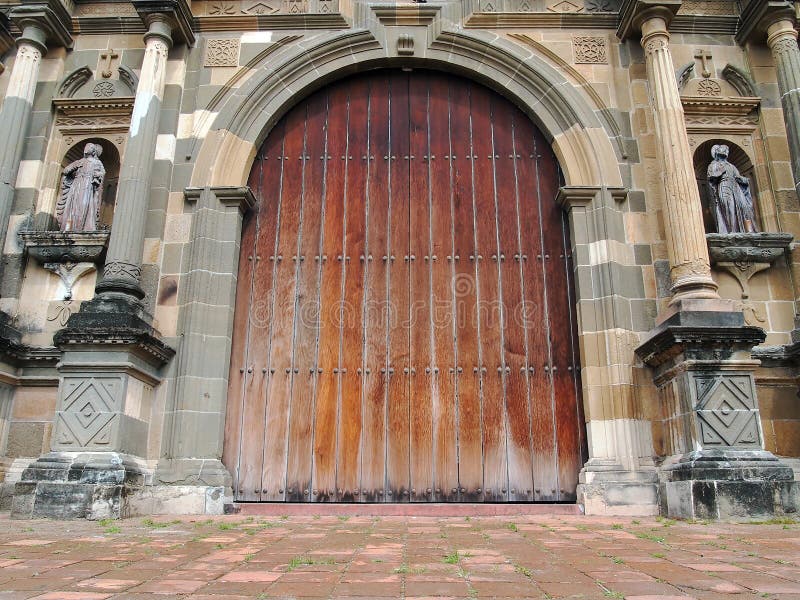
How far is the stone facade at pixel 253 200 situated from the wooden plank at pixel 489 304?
2.00ft

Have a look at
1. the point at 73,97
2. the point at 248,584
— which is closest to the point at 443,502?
the point at 248,584

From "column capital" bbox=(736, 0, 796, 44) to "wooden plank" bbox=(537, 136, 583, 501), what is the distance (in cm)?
258

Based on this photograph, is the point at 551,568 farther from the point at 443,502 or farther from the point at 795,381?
the point at 795,381

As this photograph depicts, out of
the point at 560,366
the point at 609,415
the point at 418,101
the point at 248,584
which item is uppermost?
the point at 418,101

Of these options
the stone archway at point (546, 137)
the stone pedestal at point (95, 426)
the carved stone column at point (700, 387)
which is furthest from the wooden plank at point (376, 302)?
the carved stone column at point (700, 387)

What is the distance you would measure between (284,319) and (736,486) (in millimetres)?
4420

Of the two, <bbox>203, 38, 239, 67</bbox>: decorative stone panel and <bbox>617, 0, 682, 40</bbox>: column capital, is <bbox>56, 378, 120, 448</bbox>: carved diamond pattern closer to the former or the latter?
<bbox>203, 38, 239, 67</bbox>: decorative stone panel

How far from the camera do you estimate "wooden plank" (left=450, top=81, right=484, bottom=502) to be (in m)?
6.43

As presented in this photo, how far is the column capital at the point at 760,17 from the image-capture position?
7.12 m

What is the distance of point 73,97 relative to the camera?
752cm

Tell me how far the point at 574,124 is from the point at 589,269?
1.68 meters

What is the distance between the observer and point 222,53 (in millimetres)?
7602

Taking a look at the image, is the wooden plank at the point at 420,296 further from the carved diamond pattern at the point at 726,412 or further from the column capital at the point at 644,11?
the carved diamond pattern at the point at 726,412

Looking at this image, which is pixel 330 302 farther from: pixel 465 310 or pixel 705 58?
pixel 705 58
